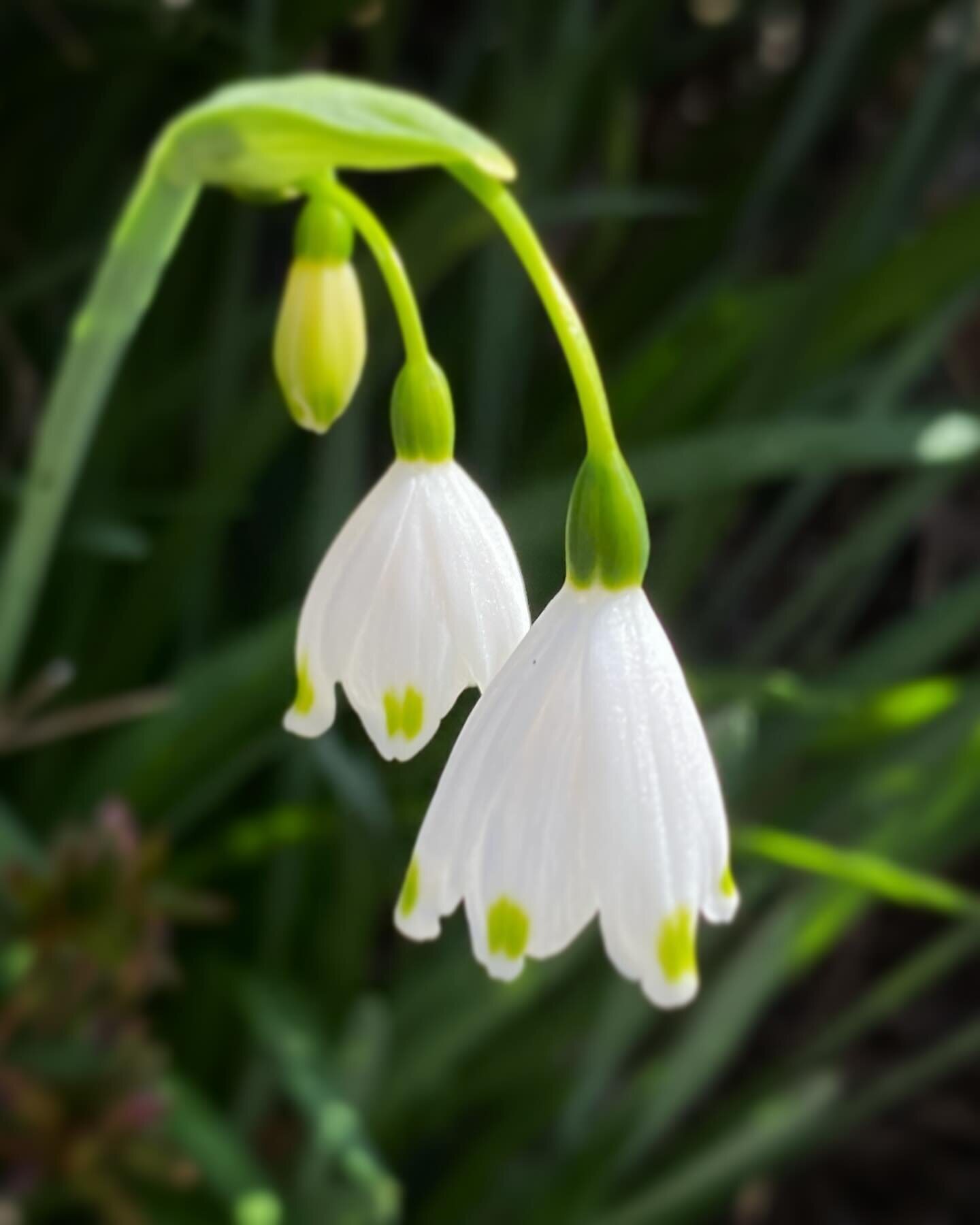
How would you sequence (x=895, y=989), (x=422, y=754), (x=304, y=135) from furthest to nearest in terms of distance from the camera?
(x=895, y=989), (x=422, y=754), (x=304, y=135)

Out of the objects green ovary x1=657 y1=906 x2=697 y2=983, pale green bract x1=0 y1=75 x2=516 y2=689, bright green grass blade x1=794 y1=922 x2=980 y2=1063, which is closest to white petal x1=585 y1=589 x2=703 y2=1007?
green ovary x1=657 y1=906 x2=697 y2=983

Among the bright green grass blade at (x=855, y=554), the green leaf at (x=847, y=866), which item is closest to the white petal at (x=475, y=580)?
the green leaf at (x=847, y=866)

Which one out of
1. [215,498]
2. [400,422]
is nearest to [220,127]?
[400,422]

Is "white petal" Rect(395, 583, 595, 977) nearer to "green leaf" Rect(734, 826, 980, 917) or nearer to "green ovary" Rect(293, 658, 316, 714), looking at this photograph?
"green ovary" Rect(293, 658, 316, 714)

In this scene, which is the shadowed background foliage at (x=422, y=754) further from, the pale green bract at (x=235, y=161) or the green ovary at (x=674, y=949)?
the green ovary at (x=674, y=949)

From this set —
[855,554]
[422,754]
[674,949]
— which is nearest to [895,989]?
[855,554]

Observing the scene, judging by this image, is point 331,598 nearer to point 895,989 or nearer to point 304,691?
point 304,691

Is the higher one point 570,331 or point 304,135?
point 304,135
